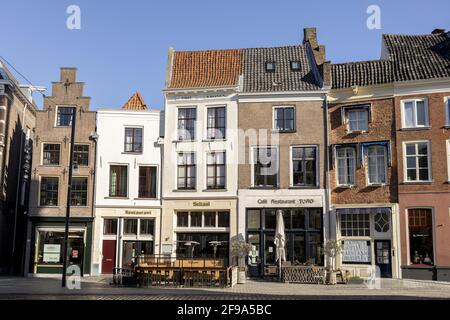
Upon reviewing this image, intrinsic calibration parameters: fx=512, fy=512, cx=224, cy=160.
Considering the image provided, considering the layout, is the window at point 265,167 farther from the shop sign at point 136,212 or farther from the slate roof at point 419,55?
the slate roof at point 419,55

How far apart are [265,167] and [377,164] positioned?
21.5 ft

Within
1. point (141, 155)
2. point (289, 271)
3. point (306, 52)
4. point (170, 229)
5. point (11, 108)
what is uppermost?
point (306, 52)

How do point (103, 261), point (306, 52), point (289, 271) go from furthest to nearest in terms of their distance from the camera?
point (306, 52)
point (103, 261)
point (289, 271)

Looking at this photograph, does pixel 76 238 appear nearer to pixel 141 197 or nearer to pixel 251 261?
pixel 141 197

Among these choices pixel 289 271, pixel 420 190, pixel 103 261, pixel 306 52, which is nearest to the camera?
pixel 289 271

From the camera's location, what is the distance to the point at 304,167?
30781 mm

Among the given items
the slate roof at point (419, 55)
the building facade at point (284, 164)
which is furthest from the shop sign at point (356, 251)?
the slate roof at point (419, 55)

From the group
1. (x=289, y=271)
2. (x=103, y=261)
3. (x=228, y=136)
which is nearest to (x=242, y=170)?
(x=228, y=136)

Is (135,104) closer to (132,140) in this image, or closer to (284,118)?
(132,140)

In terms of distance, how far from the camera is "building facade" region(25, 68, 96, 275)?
31.1 metres

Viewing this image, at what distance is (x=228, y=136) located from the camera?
3173 centimetres

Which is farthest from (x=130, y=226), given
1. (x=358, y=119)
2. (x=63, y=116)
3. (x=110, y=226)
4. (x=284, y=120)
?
(x=358, y=119)

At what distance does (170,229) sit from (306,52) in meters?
14.7

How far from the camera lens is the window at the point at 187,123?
106 feet
